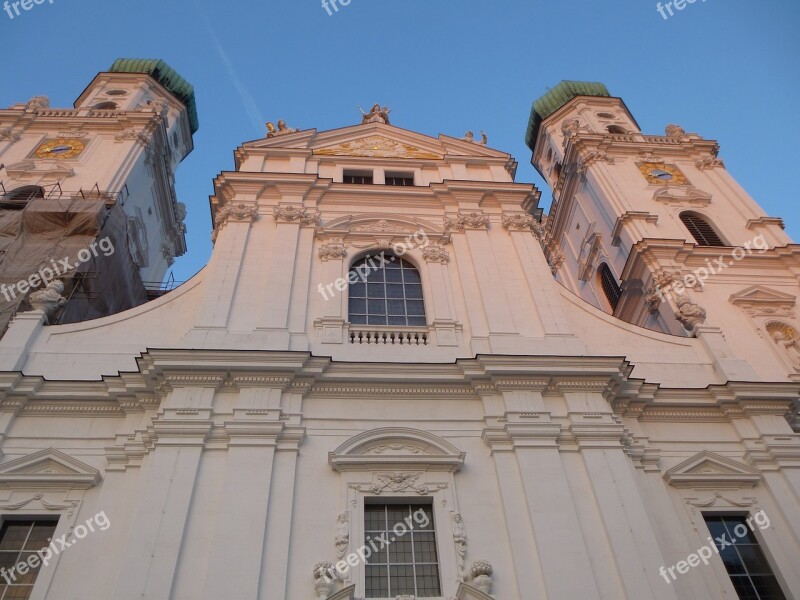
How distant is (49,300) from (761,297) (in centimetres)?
1699

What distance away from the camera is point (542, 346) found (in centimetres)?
1302

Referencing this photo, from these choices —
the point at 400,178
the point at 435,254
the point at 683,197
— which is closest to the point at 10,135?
the point at 400,178

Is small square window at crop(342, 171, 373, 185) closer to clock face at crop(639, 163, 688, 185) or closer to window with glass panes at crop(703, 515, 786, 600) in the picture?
clock face at crop(639, 163, 688, 185)

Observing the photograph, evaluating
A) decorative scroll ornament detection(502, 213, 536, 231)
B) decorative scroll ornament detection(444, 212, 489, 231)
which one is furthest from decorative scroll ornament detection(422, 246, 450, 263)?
decorative scroll ornament detection(502, 213, 536, 231)

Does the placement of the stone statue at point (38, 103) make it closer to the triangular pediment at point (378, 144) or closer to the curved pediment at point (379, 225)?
the triangular pediment at point (378, 144)

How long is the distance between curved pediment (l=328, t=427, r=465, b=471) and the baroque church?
0.04 m

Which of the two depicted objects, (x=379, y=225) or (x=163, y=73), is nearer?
(x=379, y=225)

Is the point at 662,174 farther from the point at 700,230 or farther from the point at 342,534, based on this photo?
the point at 342,534

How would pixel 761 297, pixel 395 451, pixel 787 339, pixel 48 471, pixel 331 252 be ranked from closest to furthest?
1. pixel 48 471
2. pixel 395 451
3. pixel 331 252
4. pixel 787 339
5. pixel 761 297

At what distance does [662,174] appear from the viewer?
A: 2472cm

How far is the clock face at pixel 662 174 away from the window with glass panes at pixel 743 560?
1541cm

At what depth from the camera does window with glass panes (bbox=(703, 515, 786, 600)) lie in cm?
1039

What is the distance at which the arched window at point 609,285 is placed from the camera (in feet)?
74.4

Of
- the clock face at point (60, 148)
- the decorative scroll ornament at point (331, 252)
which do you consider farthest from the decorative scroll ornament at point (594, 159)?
the clock face at point (60, 148)
